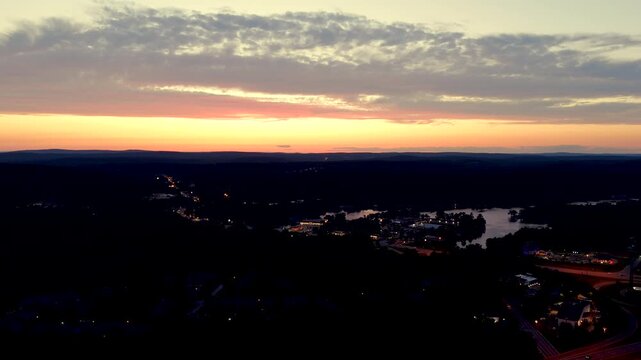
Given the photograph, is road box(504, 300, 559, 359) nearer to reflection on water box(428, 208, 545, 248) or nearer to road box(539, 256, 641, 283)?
road box(539, 256, 641, 283)

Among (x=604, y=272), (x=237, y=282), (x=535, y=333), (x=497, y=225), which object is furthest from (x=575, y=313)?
(x=497, y=225)

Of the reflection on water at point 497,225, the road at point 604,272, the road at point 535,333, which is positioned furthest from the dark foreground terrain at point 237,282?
the reflection on water at point 497,225

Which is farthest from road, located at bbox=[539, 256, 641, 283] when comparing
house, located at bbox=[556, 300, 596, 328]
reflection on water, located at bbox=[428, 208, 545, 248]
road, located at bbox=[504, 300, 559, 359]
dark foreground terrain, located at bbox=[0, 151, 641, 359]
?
road, located at bbox=[504, 300, 559, 359]

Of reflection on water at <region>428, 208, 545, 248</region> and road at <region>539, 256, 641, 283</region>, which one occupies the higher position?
road at <region>539, 256, 641, 283</region>

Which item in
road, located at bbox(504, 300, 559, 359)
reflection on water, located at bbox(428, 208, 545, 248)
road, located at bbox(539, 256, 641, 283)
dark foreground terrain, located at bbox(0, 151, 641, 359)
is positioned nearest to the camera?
road, located at bbox(504, 300, 559, 359)

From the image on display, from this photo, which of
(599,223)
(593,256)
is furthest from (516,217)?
(593,256)

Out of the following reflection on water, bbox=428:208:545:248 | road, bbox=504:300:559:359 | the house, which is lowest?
reflection on water, bbox=428:208:545:248

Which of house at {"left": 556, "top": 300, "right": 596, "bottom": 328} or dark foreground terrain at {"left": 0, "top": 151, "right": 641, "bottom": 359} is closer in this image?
dark foreground terrain at {"left": 0, "top": 151, "right": 641, "bottom": 359}

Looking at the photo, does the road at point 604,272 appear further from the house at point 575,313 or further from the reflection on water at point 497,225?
the reflection on water at point 497,225
